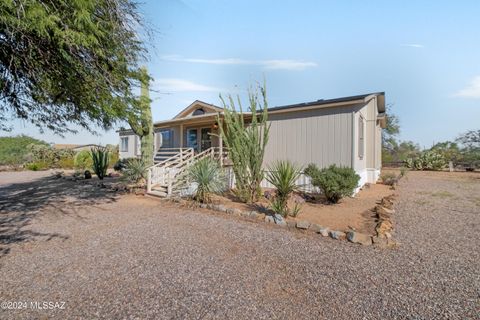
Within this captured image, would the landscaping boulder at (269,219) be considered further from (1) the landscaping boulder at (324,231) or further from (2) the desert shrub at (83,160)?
(2) the desert shrub at (83,160)

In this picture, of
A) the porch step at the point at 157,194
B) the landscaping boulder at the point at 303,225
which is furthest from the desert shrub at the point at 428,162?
the porch step at the point at 157,194

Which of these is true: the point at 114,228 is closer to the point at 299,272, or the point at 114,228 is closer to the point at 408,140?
the point at 299,272

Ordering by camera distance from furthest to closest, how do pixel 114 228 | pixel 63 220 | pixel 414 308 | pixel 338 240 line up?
1. pixel 63 220
2. pixel 114 228
3. pixel 338 240
4. pixel 414 308

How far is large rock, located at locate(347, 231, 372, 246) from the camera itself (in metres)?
4.61

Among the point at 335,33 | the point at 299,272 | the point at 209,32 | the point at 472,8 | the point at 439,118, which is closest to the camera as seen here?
the point at 299,272

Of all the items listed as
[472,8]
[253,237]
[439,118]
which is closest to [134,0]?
[253,237]

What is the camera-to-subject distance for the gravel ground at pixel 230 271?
2.69 metres

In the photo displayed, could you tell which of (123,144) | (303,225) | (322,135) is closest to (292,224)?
(303,225)

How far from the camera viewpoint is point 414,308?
8.82ft

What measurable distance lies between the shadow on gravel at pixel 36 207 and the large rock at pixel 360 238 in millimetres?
5275

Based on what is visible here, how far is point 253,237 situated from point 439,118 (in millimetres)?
30505

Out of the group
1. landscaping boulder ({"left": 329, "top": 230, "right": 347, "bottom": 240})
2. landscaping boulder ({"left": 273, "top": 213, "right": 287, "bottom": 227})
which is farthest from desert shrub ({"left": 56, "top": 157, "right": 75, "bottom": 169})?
landscaping boulder ({"left": 329, "top": 230, "right": 347, "bottom": 240})

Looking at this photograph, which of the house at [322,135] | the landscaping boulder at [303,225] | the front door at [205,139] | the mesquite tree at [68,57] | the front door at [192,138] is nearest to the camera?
Result: the mesquite tree at [68,57]

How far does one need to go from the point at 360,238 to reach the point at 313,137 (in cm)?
572
